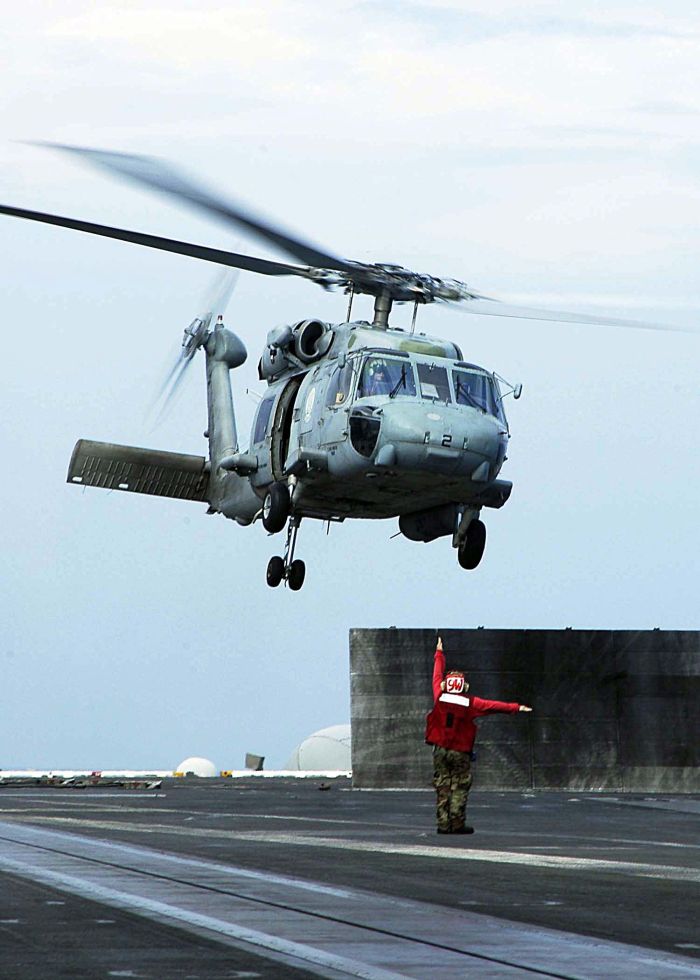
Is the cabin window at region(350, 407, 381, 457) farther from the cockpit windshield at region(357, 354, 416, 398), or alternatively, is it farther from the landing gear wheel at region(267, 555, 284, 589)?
the landing gear wheel at region(267, 555, 284, 589)

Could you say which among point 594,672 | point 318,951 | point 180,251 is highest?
point 180,251

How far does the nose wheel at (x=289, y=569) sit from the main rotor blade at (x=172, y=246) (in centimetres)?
547

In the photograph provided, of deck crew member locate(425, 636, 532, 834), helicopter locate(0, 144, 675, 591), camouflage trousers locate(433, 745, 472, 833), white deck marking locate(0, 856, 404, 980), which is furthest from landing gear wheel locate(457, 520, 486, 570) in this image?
white deck marking locate(0, 856, 404, 980)

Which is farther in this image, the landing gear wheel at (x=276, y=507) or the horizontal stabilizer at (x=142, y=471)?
the horizontal stabilizer at (x=142, y=471)

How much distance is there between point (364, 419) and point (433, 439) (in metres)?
1.36

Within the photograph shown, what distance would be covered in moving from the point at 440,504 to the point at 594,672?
1066 centimetres

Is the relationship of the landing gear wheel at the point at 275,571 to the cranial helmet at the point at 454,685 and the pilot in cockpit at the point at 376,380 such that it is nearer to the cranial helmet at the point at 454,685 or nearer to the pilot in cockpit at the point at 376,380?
the pilot in cockpit at the point at 376,380

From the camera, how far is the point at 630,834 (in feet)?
70.9

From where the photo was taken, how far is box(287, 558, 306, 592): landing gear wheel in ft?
118

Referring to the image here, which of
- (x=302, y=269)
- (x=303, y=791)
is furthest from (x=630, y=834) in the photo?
(x=303, y=791)

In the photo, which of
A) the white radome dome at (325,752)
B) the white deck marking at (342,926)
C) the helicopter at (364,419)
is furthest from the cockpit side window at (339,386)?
the white radome dome at (325,752)

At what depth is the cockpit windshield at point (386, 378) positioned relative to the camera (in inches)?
1253

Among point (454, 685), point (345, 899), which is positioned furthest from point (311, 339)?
point (345, 899)

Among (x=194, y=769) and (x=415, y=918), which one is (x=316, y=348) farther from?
(x=194, y=769)
